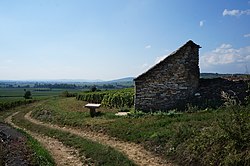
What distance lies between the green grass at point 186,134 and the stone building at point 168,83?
209 centimetres

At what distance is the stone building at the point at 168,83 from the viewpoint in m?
19.2

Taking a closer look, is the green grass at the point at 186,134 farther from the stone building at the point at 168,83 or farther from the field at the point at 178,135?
the stone building at the point at 168,83

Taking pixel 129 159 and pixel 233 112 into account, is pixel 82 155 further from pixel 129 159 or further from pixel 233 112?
pixel 233 112

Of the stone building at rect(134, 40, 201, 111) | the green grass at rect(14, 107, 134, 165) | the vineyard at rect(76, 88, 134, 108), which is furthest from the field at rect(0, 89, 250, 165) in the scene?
the vineyard at rect(76, 88, 134, 108)

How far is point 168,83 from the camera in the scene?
1931 cm

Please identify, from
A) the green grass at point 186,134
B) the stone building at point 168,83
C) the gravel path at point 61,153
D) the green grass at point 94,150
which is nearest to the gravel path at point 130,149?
the green grass at point 186,134

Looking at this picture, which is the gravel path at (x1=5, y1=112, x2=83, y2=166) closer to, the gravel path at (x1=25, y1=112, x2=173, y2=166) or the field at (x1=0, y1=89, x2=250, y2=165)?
the field at (x1=0, y1=89, x2=250, y2=165)

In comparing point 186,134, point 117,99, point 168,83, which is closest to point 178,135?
point 186,134

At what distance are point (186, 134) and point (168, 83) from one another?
822 cm

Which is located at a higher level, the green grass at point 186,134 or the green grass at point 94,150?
the green grass at point 186,134

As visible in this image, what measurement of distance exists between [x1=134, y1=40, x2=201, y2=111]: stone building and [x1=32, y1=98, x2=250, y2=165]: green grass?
2090 mm

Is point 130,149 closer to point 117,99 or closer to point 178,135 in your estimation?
point 178,135

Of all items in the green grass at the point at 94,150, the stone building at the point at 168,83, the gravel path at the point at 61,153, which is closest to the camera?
the green grass at the point at 94,150

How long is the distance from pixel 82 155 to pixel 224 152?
6.07 m
